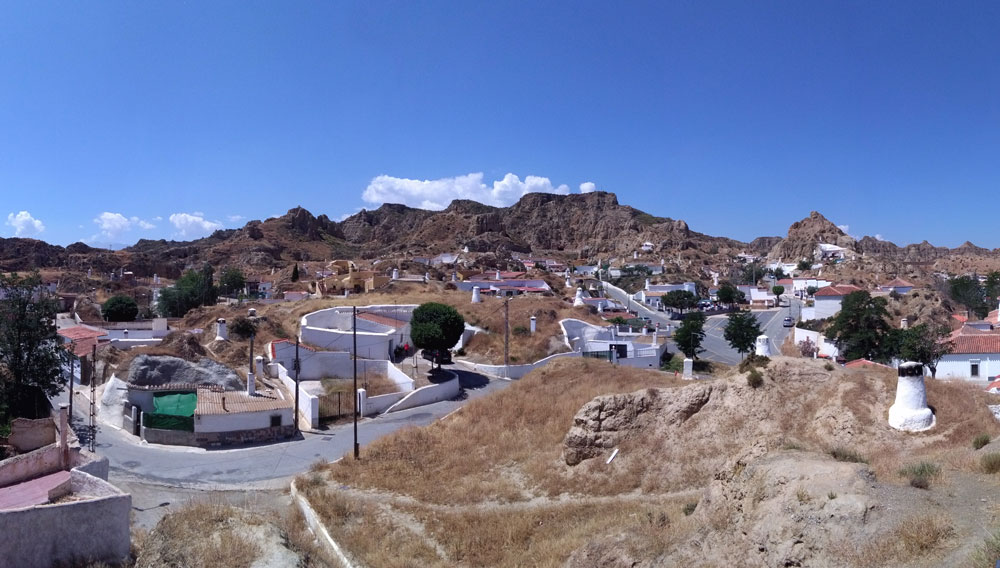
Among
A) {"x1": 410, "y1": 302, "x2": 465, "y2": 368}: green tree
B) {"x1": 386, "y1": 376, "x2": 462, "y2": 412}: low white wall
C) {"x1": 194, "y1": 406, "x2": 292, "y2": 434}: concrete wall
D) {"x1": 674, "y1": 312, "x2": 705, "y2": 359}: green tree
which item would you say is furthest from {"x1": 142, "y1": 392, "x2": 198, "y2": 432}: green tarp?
{"x1": 674, "y1": 312, "x2": 705, "y2": 359}: green tree

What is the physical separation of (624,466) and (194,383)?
1784 cm

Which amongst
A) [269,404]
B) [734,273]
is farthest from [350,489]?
[734,273]

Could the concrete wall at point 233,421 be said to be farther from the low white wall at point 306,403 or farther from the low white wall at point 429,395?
the low white wall at point 429,395

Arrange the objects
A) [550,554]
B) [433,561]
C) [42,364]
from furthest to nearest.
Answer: [42,364]
[433,561]
[550,554]

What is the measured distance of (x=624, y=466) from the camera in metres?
13.7

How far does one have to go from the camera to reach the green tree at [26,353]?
20.2 meters

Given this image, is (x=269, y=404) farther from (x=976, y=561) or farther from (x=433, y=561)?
(x=976, y=561)

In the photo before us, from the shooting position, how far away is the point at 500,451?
16141 millimetres

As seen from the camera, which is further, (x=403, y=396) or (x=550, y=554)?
(x=403, y=396)

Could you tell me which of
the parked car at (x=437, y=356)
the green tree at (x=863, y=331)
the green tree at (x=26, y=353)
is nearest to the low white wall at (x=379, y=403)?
the parked car at (x=437, y=356)

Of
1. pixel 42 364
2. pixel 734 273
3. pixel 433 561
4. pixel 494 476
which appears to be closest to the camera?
pixel 433 561

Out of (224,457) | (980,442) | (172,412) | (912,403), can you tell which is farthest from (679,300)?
(980,442)

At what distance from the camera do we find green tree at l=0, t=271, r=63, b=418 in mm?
20219

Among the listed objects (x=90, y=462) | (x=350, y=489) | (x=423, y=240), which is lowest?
(x=350, y=489)
